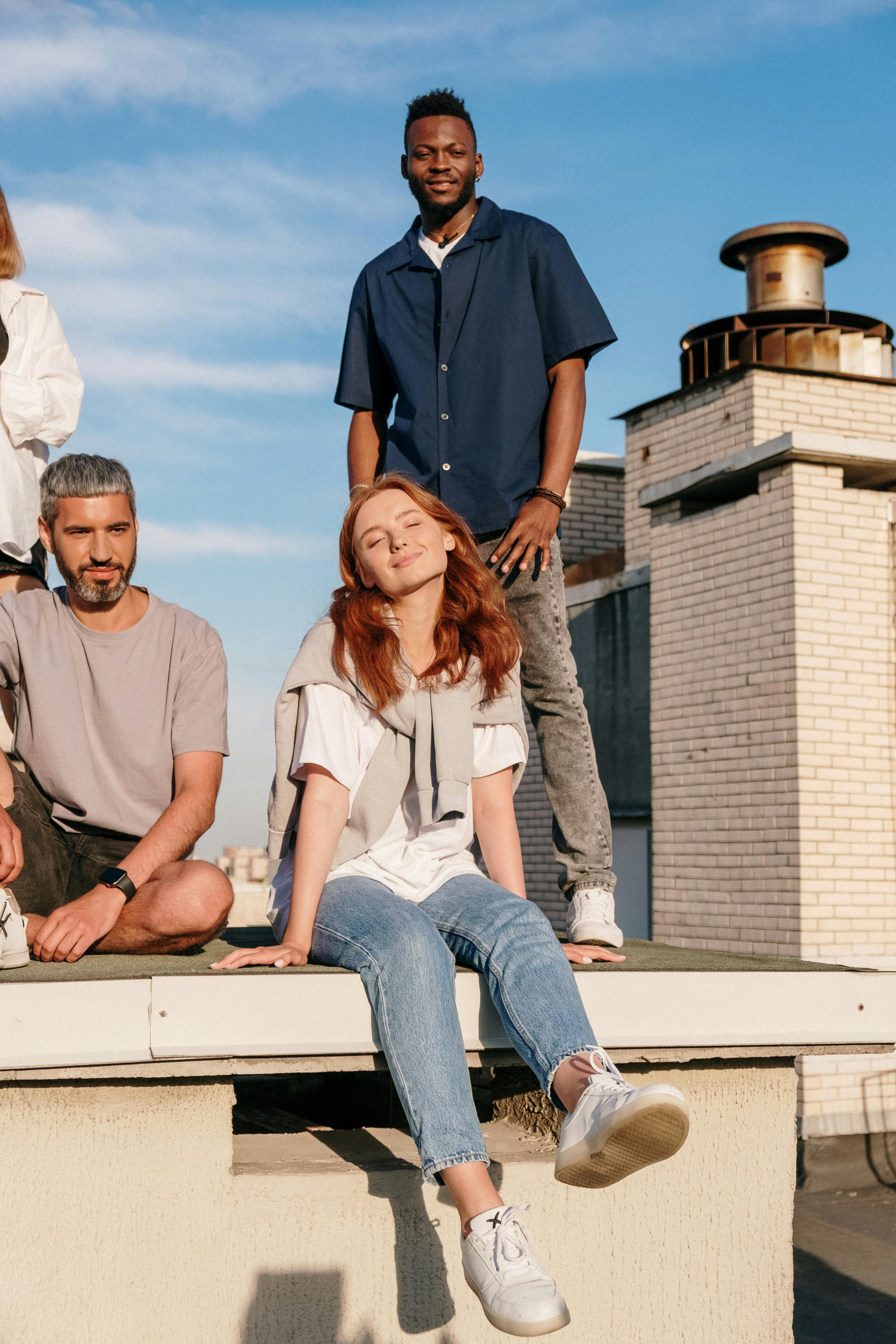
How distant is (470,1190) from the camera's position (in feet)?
7.49

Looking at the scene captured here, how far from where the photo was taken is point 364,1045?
263 centimetres

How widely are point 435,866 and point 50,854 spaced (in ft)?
3.48

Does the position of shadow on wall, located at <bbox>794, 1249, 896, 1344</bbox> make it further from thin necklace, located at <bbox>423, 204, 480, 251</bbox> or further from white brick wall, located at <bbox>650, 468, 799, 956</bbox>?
thin necklace, located at <bbox>423, 204, 480, 251</bbox>

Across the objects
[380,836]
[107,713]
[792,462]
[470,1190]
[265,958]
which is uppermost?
[792,462]

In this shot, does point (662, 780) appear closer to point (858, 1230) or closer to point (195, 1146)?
point (858, 1230)

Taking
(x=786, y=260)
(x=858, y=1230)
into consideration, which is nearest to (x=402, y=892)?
(x=858, y=1230)

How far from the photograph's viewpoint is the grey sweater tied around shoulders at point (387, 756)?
2.97 meters

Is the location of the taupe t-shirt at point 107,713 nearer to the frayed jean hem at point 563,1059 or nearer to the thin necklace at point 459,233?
the frayed jean hem at point 563,1059

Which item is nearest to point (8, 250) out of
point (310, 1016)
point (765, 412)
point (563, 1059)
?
point (310, 1016)

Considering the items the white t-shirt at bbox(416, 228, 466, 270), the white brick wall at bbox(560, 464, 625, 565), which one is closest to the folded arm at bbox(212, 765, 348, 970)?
the white t-shirt at bbox(416, 228, 466, 270)

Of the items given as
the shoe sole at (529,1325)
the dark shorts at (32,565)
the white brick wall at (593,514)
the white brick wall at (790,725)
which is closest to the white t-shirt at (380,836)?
the shoe sole at (529,1325)

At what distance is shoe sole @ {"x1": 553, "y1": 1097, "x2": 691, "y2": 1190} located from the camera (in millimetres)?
2113

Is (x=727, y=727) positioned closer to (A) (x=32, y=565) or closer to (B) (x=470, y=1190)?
(A) (x=32, y=565)

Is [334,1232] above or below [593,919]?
below
